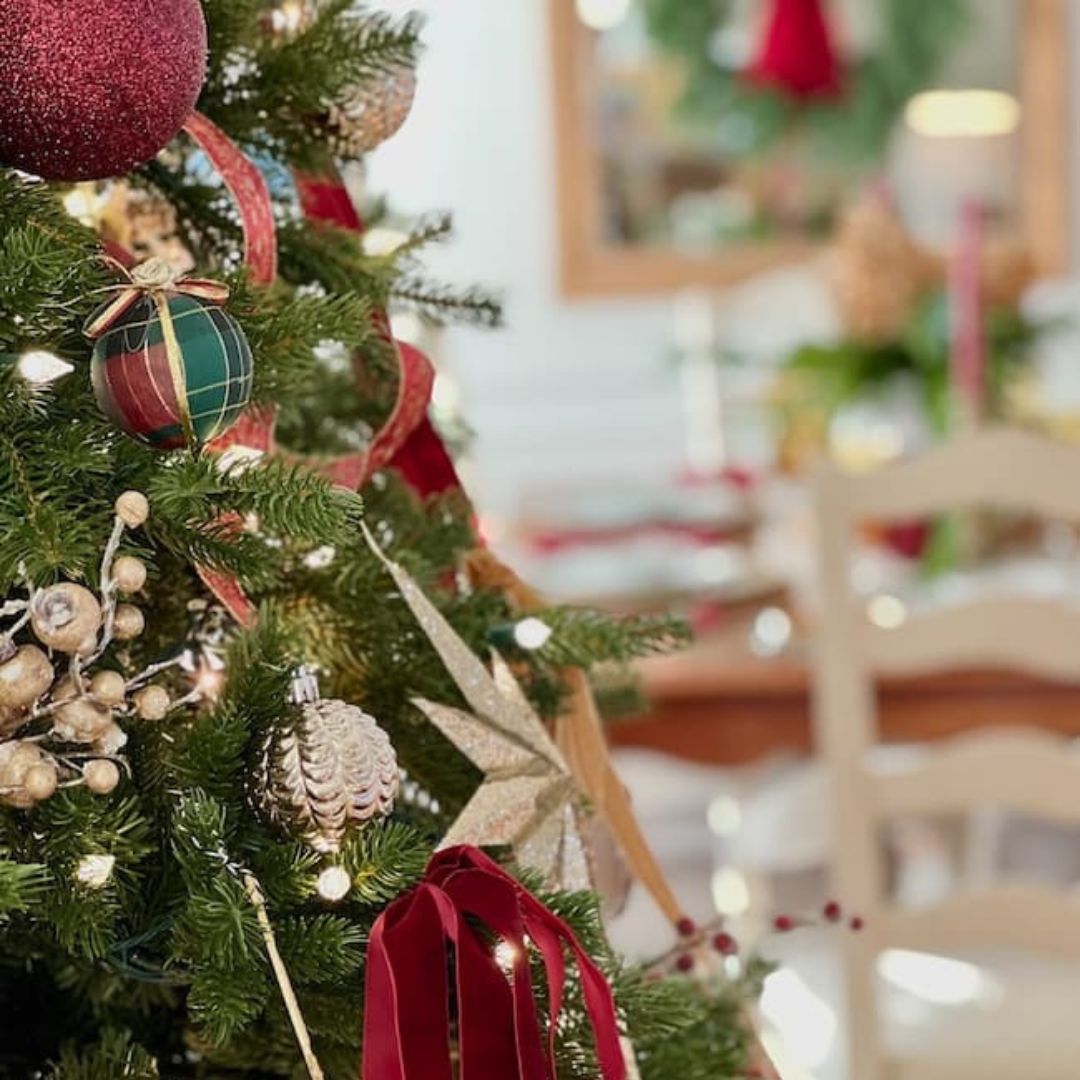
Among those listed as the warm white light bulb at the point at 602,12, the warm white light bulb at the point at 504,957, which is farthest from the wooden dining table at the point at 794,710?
the warm white light bulb at the point at 602,12

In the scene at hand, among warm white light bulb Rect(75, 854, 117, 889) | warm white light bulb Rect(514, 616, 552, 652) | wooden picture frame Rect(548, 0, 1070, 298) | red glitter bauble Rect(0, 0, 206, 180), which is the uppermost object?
wooden picture frame Rect(548, 0, 1070, 298)

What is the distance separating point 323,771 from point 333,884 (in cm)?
3

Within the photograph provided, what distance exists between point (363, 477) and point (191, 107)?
15cm

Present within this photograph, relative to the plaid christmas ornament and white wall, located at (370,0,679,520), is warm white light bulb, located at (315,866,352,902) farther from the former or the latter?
white wall, located at (370,0,679,520)

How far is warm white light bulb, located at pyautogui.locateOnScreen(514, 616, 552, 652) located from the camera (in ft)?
2.15

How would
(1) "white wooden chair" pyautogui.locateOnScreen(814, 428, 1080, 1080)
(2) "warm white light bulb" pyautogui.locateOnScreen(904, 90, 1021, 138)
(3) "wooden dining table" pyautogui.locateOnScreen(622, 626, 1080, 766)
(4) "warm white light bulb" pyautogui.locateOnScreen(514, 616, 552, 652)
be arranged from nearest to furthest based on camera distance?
(4) "warm white light bulb" pyautogui.locateOnScreen(514, 616, 552, 652) < (1) "white wooden chair" pyautogui.locateOnScreen(814, 428, 1080, 1080) < (3) "wooden dining table" pyautogui.locateOnScreen(622, 626, 1080, 766) < (2) "warm white light bulb" pyautogui.locateOnScreen(904, 90, 1021, 138)

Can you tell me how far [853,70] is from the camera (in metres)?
4.09

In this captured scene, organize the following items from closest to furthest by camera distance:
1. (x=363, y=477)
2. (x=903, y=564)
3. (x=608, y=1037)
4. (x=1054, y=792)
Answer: (x=608, y=1037)
(x=363, y=477)
(x=1054, y=792)
(x=903, y=564)

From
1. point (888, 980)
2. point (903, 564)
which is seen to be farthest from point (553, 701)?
point (903, 564)

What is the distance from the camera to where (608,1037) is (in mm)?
494

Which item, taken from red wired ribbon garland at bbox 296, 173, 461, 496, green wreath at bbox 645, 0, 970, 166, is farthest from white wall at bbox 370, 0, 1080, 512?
red wired ribbon garland at bbox 296, 173, 461, 496

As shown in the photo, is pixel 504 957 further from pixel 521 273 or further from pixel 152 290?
pixel 521 273

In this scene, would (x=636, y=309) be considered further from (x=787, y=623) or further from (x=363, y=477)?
(x=363, y=477)

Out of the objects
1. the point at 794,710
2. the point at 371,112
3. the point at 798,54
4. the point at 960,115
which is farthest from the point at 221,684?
the point at 798,54
